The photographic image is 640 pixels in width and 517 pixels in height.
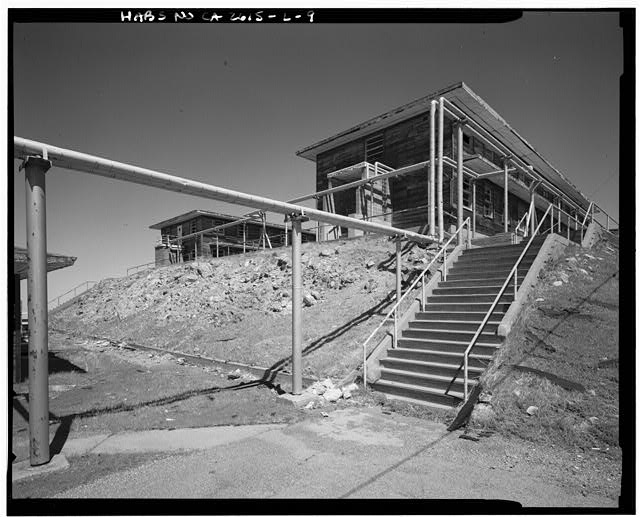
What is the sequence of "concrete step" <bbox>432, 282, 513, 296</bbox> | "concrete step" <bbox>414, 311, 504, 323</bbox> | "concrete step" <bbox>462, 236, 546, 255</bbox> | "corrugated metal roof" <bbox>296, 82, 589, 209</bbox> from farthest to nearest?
"corrugated metal roof" <bbox>296, 82, 589, 209</bbox> < "concrete step" <bbox>462, 236, 546, 255</bbox> < "concrete step" <bbox>432, 282, 513, 296</bbox> < "concrete step" <bbox>414, 311, 504, 323</bbox>

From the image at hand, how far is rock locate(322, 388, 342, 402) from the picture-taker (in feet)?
22.0

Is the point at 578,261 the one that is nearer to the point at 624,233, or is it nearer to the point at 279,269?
the point at 624,233

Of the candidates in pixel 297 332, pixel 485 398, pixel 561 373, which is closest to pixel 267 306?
pixel 297 332

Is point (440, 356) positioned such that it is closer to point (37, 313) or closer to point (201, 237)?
point (37, 313)

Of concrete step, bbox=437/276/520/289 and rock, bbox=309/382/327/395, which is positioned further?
concrete step, bbox=437/276/520/289

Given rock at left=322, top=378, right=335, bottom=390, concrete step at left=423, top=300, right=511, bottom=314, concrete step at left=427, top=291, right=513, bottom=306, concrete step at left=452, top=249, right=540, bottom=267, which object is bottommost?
rock at left=322, top=378, right=335, bottom=390

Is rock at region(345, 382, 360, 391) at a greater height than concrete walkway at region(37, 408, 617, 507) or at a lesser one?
lesser

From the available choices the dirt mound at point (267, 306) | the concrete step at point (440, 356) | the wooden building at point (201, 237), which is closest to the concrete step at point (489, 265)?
the dirt mound at point (267, 306)

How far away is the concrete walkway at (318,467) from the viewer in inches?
143

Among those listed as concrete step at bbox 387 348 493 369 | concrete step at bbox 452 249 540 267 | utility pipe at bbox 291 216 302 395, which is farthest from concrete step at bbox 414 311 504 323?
utility pipe at bbox 291 216 302 395

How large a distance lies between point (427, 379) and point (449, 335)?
4.25 feet

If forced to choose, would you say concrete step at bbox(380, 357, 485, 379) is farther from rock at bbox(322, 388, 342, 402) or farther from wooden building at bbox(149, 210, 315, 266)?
wooden building at bbox(149, 210, 315, 266)

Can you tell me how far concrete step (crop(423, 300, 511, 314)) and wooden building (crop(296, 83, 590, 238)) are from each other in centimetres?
590

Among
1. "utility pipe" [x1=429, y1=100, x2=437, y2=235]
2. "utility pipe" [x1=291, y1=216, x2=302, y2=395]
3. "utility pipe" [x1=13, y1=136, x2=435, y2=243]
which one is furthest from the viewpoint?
"utility pipe" [x1=429, y1=100, x2=437, y2=235]
